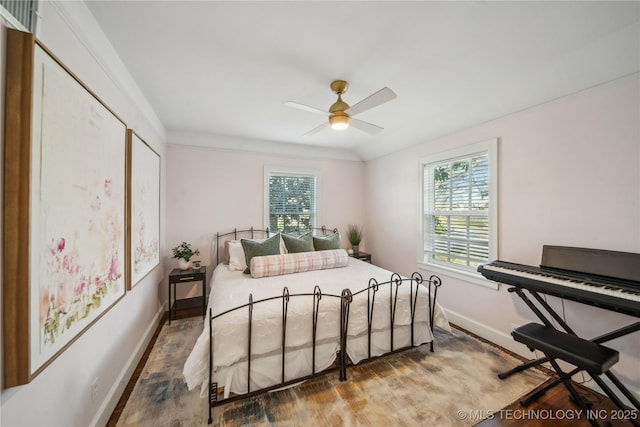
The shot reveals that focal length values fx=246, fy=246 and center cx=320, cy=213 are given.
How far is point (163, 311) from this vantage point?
10.9ft

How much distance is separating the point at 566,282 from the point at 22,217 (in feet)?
10.3

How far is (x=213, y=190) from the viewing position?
378 centimetres

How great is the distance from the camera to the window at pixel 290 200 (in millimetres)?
4168

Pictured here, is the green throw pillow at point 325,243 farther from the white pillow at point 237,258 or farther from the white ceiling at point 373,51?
the white ceiling at point 373,51

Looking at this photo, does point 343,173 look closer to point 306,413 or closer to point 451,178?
point 451,178

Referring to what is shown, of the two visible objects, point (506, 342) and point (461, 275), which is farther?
point (461, 275)

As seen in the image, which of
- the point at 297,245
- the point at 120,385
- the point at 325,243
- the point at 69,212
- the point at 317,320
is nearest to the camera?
the point at 69,212

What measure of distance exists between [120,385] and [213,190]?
8.29ft

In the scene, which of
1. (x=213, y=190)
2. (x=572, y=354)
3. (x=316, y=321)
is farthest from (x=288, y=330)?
(x=213, y=190)

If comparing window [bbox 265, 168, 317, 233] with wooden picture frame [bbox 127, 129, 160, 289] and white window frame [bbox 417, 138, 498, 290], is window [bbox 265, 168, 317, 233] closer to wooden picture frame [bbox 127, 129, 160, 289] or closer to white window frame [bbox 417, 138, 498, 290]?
wooden picture frame [bbox 127, 129, 160, 289]

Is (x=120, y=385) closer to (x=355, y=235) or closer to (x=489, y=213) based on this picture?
(x=355, y=235)

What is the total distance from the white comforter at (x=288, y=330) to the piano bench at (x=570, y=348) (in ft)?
2.25

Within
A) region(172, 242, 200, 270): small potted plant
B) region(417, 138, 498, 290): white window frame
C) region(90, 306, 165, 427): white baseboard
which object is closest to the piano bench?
region(417, 138, 498, 290): white window frame

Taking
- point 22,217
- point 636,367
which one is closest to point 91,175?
point 22,217
